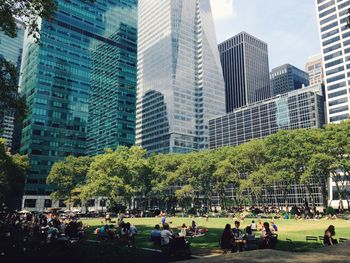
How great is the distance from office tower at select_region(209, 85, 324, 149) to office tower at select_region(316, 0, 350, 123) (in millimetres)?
5111

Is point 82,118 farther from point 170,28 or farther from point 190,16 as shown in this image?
point 190,16

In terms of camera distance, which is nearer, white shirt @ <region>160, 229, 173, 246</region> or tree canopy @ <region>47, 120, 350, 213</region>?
white shirt @ <region>160, 229, 173, 246</region>

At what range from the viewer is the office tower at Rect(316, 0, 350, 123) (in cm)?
11712

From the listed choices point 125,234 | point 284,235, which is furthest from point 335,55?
point 125,234

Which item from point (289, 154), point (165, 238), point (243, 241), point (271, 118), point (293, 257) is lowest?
point (243, 241)


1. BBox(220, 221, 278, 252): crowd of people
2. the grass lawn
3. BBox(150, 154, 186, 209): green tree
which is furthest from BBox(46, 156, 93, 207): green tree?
BBox(220, 221, 278, 252): crowd of people

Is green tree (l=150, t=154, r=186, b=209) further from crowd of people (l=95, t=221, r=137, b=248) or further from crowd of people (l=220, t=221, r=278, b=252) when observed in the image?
crowd of people (l=220, t=221, r=278, b=252)

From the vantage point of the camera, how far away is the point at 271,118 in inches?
5340

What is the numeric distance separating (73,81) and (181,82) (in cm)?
6717

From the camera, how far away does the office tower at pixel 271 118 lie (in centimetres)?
12094

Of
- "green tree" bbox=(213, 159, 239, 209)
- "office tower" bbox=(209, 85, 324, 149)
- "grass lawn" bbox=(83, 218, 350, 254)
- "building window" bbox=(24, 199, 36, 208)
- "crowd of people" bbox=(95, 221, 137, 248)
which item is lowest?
"grass lawn" bbox=(83, 218, 350, 254)

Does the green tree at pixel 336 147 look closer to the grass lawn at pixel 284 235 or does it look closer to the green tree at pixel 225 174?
the green tree at pixel 225 174

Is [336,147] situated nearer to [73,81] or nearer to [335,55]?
[335,55]

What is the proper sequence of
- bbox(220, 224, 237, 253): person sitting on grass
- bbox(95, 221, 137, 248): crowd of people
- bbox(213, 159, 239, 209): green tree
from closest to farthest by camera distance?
1. bbox(220, 224, 237, 253): person sitting on grass
2. bbox(95, 221, 137, 248): crowd of people
3. bbox(213, 159, 239, 209): green tree
